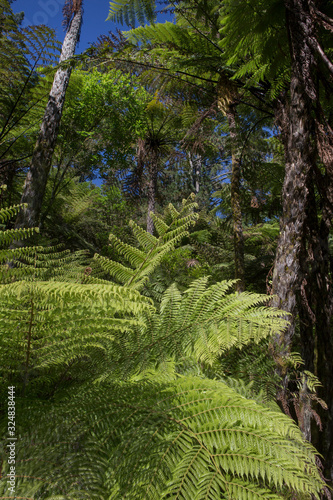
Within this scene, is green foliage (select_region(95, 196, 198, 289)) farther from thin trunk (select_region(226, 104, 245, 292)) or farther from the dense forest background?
thin trunk (select_region(226, 104, 245, 292))

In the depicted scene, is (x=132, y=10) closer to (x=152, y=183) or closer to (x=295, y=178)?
(x=295, y=178)

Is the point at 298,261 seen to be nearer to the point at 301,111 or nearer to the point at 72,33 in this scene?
the point at 301,111

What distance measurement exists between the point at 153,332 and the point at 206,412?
0.29m

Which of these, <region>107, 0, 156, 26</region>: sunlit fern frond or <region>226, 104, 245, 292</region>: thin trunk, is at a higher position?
<region>107, 0, 156, 26</region>: sunlit fern frond

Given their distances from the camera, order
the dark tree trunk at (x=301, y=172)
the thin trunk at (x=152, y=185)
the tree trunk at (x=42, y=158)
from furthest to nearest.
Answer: the thin trunk at (x=152, y=185)
the tree trunk at (x=42, y=158)
the dark tree trunk at (x=301, y=172)

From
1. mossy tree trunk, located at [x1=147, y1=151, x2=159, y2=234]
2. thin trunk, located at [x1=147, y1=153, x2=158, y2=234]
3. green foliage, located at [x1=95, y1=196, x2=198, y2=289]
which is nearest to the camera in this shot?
green foliage, located at [x1=95, y1=196, x2=198, y2=289]

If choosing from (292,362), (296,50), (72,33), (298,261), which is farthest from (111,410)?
(72,33)

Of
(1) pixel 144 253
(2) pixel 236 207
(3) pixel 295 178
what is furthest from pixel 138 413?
(2) pixel 236 207

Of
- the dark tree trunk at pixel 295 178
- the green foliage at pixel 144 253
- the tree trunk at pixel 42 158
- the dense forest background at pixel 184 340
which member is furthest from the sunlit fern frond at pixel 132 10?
the green foliage at pixel 144 253

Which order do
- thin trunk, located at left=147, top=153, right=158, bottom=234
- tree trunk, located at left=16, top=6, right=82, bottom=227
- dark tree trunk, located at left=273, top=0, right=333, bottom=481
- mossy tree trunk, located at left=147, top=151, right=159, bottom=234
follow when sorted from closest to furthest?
dark tree trunk, located at left=273, top=0, right=333, bottom=481
tree trunk, located at left=16, top=6, right=82, bottom=227
mossy tree trunk, located at left=147, top=151, right=159, bottom=234
thin trunk, located at left=147, top=153, right=158, bottom=234

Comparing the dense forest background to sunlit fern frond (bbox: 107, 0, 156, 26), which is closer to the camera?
the dense forest background

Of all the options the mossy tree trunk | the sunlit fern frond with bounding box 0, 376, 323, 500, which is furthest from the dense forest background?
the mossy tree trunk

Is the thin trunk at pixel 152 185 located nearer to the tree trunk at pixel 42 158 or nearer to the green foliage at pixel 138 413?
the tree trunk at pixel 42 158

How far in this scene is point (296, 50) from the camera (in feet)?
4.71
